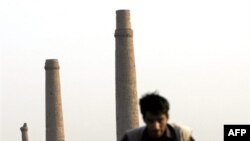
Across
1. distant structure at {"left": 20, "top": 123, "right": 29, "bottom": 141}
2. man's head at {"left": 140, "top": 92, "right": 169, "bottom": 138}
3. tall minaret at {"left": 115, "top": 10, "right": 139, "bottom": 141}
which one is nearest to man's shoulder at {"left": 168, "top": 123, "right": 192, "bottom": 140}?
man's head at {"left": 140, "top": 92, "right": 169, "bottom": 138}

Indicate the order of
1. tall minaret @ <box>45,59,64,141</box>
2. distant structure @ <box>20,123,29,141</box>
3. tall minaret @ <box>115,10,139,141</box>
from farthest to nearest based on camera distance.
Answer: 1. distant structure @ <box>20,123,29,141</box>
2. tall minaret @ <box>45,59,64,141</box>
3. tall minaret @ <box>115,10,139,141</box>

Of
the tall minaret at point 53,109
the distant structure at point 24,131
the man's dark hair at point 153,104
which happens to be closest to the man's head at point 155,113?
the man's dark hair at point 153,104

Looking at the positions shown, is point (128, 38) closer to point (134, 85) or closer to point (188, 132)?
point (134, 85)

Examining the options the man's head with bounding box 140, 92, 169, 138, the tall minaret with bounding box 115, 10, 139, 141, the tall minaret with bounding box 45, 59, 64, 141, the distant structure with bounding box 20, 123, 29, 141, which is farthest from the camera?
the distant structure with bounding box 20, 123, 29, 141

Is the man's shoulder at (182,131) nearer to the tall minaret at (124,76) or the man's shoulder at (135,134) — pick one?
the man's shoulder at (135,134)

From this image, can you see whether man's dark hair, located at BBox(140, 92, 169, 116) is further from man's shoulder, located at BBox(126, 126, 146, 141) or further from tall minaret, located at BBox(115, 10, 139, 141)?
tall minaret, located at BBox(115, 10, 139, 141)

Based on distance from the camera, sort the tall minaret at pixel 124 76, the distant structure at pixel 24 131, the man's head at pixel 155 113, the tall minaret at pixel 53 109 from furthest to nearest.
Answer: the distant structure at pixel 24 131
the tall minaret at pixel 53 109
the tall minaret at pixel 124 76
the man's head at pixel 155 113

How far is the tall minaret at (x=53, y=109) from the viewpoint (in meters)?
21.2

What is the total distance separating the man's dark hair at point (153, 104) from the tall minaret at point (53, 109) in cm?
1872

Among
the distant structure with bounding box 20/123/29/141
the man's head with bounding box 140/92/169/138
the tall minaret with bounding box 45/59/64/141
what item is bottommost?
the distant structure with bounding box 20/123/29/141

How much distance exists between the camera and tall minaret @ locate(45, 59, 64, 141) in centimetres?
2116

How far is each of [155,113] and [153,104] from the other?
5 cm

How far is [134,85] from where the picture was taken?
17203 millimetres

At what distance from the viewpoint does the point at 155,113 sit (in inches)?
102
